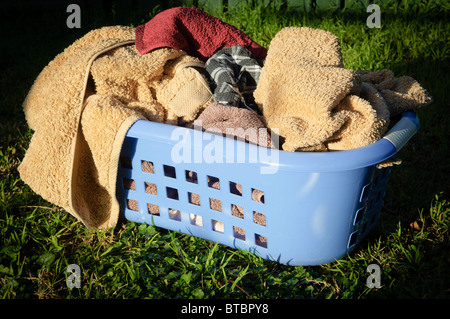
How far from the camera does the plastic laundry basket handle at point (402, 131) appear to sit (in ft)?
3.88

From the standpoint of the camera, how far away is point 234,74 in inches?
59.3

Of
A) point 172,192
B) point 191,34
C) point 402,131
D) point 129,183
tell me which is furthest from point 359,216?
point 191,34

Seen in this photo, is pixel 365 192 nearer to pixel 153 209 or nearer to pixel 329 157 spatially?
pixel 329 157

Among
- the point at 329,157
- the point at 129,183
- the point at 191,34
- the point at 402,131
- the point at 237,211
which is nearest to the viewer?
the point at 329,157

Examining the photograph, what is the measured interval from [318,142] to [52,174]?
2.55 ft

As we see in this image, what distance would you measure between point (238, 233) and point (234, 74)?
509 millimetres

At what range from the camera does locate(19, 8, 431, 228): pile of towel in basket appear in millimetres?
1236

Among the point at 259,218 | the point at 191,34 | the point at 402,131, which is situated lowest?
the point at 259,218

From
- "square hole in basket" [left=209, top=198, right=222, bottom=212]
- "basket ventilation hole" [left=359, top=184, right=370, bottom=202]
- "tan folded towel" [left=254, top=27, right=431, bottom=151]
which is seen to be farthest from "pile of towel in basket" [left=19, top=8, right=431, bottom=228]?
"square hole in basket" [left=209, top=198, right=222, bottom=212]

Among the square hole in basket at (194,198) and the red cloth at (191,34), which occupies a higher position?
the red cloth at (191,34)

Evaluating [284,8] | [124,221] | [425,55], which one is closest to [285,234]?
[124,221]

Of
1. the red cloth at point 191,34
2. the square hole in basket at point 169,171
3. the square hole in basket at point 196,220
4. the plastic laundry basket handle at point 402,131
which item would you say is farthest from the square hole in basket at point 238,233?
the red cloth at point 191,34

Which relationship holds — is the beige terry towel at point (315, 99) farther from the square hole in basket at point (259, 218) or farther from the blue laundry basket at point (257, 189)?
the square hole in basket at point (259, 218)

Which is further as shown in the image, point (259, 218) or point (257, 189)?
point (259, 218)
